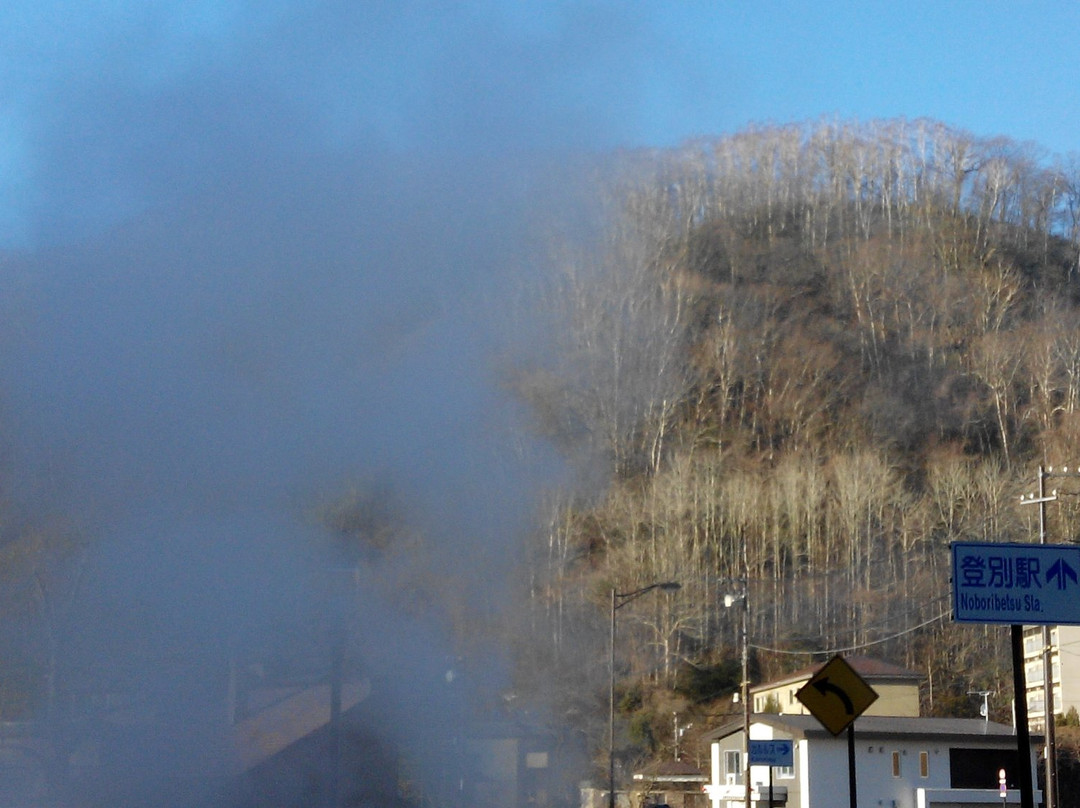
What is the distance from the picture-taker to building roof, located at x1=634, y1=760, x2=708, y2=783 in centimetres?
4922

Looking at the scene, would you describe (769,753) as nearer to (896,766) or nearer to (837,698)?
(837,698)

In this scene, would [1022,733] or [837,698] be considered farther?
[837,698]

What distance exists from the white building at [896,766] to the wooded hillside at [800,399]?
7.36 metres

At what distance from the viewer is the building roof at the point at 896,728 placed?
41.7 metres

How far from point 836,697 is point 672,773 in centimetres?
3793

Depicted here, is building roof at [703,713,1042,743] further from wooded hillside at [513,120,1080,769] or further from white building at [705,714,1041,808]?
wooded hillside at [513,120,1080,769]

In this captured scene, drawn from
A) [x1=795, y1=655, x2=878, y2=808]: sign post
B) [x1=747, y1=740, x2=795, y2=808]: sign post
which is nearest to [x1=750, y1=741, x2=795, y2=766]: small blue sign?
[x1=747, y1=740, x2=795, y2=808]: sign post

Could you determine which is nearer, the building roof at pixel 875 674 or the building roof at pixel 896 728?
the building roof at pixel 896 728

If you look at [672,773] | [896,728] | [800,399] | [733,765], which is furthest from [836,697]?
[800,399]

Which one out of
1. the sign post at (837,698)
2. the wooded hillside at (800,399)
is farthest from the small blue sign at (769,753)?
the sign post at (837,698)

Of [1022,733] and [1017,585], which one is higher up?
[1017,585]

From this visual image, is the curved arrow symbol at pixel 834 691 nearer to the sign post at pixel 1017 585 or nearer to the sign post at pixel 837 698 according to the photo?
the sign post at pixel 837 698

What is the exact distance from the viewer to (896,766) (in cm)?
4209

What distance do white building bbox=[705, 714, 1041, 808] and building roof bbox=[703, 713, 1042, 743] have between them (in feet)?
0.11
